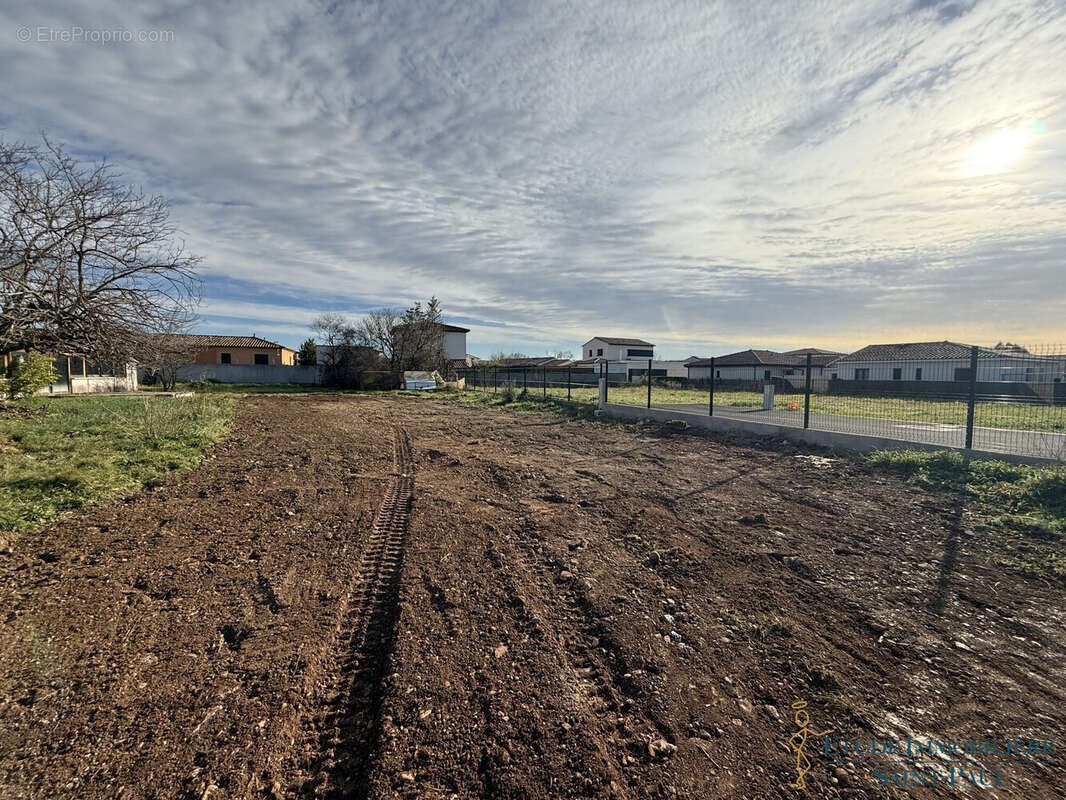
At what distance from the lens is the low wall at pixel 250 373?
38188 mm

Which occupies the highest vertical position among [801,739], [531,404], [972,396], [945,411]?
[972,396]

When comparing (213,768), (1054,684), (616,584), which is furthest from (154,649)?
(1054,684)

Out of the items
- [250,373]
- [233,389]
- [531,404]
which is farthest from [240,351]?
[531,404]

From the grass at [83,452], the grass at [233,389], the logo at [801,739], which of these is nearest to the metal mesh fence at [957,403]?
the logo at [801,739]

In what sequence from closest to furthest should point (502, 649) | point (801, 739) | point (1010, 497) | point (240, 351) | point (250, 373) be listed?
point (801, 739) → point (502, 649) → point (1010, 497) → point (250, 373) → point (240, 351)

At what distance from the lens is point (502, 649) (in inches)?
109

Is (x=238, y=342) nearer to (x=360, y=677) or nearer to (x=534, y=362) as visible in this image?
(x=534, y=362)

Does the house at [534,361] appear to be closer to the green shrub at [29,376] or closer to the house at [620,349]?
the house at [620,349]

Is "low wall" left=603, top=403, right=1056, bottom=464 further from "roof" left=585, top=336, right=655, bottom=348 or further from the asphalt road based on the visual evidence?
"roof" left=585, top=336, right=655, bottom=348

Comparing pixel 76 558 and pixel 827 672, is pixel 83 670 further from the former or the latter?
pixel 827 672

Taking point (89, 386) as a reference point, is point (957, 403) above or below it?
above

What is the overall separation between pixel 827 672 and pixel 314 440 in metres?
9.51

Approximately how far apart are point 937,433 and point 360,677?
33.4ft

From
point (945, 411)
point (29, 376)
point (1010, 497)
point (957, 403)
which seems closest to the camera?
point (1010, 497)
